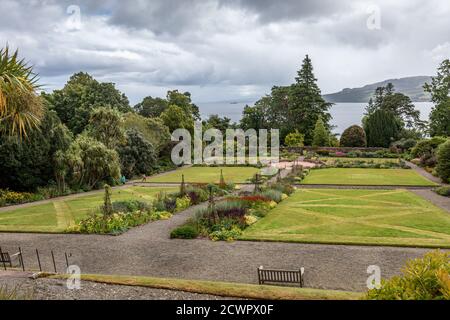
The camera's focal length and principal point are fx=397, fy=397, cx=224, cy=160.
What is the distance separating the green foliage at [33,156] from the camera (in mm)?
27859

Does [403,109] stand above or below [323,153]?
above

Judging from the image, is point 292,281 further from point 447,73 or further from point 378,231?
point 447,73

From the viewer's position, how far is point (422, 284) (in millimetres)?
5996

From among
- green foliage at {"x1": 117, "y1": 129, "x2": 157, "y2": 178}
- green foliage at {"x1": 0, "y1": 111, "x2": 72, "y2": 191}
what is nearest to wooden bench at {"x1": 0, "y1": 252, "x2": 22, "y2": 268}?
green foliage at {"x1": 0, "y1": 111, "x2": 72, "y2": 191}

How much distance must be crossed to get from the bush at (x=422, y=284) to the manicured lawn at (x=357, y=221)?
356 inches

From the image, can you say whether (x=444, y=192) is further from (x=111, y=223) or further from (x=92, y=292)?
(x=92, y=292)

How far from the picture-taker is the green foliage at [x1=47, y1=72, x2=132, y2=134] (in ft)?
157

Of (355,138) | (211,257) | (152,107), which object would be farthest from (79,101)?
(211,257)

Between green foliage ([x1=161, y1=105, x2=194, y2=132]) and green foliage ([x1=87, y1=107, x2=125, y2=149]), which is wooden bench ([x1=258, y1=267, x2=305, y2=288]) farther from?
green foliage ([x1=161, y1=105, x2=194, y2=132])

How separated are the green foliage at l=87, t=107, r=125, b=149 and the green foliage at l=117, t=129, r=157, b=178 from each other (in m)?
1.62

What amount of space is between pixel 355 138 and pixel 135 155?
1378 inches

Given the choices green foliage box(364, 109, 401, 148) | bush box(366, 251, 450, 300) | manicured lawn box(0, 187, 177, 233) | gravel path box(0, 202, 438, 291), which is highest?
green foliage box(364, 109, 401, 148)
